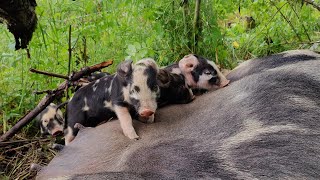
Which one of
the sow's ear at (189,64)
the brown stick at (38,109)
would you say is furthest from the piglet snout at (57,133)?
the sow's ear at (189,64)

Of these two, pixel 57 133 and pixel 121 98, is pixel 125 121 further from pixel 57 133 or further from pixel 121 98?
pixel 57 133

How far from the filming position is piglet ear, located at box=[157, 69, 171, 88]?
2659mm

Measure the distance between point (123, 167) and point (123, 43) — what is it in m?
2.18

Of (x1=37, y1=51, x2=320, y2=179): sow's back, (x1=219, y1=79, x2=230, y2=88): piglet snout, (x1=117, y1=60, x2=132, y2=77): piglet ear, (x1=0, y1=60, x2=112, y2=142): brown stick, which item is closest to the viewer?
(x1=37, y1=51, x2=320, y2=179): sow's back

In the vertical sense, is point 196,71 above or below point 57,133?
above

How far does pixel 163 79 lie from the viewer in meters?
2.70

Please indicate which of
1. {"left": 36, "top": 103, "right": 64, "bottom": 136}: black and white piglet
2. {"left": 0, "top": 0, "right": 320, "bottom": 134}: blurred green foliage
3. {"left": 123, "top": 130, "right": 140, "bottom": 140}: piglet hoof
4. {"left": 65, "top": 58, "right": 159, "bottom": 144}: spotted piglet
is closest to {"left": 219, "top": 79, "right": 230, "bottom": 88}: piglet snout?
{"left": 65, "top": 58, "right": 159, "bottom": 144}: spotted piglet

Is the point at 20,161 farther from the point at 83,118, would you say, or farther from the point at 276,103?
the point at 276,103

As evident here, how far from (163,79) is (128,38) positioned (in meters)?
1.46

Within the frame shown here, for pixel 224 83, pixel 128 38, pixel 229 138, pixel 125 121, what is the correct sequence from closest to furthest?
pixel 229 138, pixel 125 121, pixel 224 83, pixel 128 38

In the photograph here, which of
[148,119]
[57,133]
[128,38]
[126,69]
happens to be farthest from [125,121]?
[128,38]

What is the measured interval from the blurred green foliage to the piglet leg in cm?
93

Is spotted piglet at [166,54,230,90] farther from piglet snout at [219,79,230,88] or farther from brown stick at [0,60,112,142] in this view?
brown stick at [0,60,112,142]

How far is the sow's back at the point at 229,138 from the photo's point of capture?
179cm
